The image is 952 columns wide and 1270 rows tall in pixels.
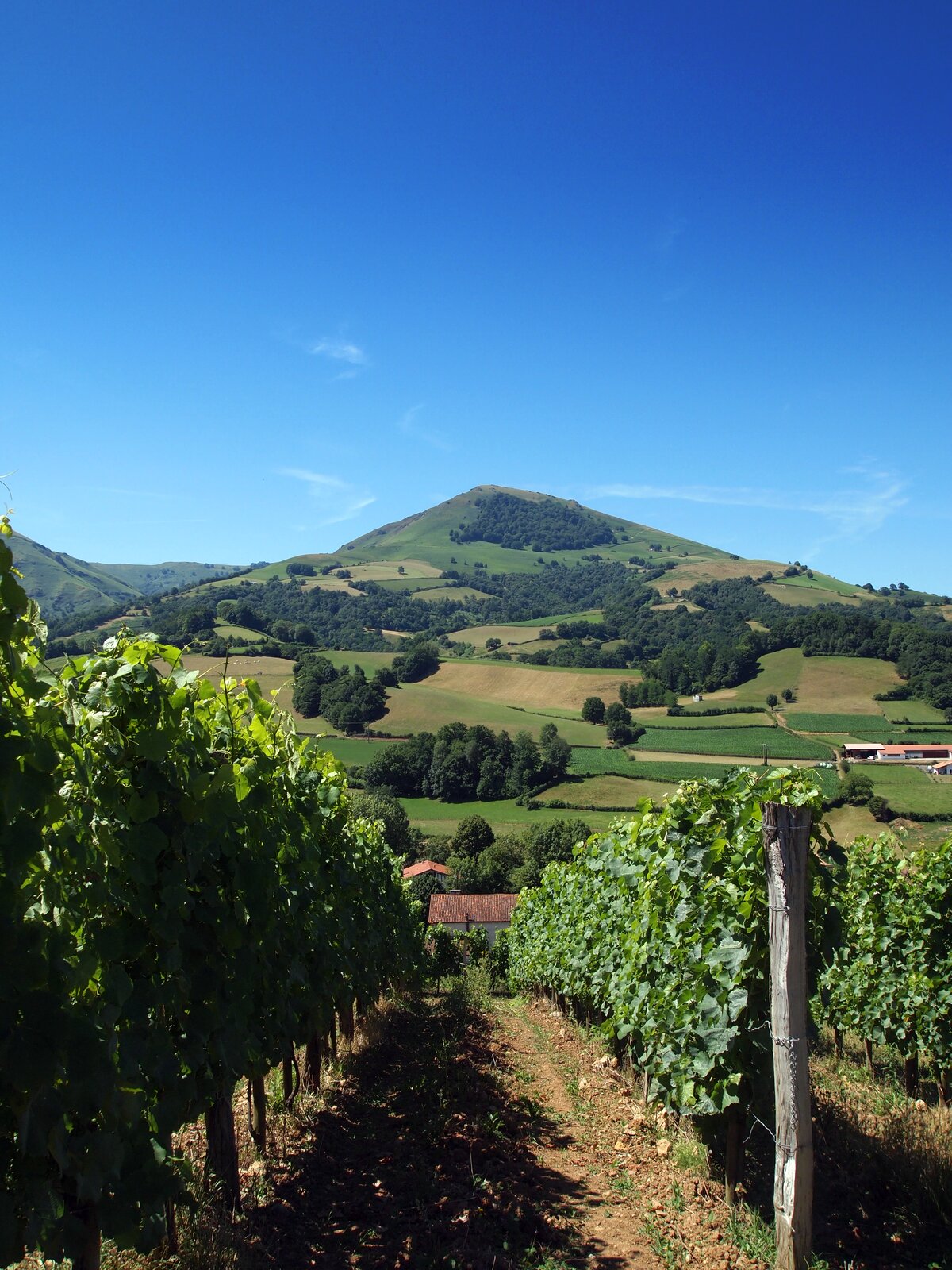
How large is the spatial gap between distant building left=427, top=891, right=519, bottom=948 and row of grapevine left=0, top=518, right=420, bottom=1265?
1757 inches

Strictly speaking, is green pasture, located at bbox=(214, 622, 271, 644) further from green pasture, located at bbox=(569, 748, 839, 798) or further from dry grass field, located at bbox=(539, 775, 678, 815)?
dry grass field, located at bbox=(539, 775, 678, 815)

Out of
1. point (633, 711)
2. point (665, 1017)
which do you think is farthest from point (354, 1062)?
point (633, 711)

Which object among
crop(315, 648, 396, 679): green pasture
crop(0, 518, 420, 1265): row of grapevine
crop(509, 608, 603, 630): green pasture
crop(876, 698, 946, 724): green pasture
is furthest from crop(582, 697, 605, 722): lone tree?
crop(0, 518, 420, 1265): row of grapevine

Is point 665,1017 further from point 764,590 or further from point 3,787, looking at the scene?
point 764,590

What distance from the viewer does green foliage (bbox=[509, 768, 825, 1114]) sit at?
548 cm

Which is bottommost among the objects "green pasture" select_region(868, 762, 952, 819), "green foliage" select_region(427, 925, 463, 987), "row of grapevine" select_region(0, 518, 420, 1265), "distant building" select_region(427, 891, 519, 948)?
"distant building" select_region(427, 891, 519, 948)

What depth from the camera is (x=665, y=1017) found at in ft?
21.0

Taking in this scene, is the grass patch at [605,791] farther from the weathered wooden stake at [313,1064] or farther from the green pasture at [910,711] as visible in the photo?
the weathered wooden stake at [313,1064]

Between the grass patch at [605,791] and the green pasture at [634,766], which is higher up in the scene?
the green pasture at [634,766]

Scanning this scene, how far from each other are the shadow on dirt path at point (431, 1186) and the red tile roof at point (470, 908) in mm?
40703

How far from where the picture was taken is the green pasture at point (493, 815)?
57.1 metres

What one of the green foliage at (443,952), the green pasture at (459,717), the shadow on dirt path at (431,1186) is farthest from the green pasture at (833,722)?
the shadow on dirt path at (431,1186)

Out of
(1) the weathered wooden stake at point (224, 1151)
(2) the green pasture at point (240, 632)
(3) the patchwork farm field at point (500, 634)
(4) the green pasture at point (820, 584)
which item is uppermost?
(4) the green pasture at point (820, 584)

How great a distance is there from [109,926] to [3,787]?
3.97ft
